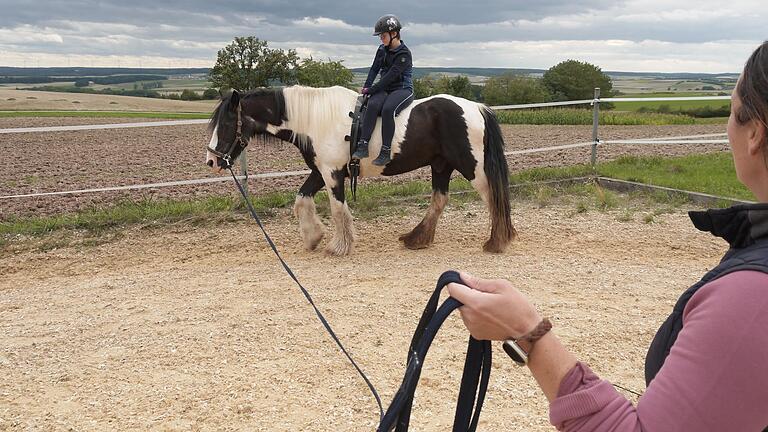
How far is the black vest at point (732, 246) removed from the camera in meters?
0.93

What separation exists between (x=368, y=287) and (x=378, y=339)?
3.50 ft

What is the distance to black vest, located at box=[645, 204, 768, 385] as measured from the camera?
0.93m

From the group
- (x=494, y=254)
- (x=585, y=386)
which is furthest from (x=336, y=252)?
(x=585, y=386)

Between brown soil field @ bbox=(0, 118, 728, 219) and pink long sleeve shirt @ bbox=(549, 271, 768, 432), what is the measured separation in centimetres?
560

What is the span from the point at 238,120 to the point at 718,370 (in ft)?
18.5

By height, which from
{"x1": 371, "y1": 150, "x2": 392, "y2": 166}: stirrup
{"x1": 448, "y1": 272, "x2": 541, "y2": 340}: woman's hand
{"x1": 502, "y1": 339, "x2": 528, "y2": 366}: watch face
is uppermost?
{"x1": 448, "y1": 272, "x2": 541, "y2": 340}: woman's hand

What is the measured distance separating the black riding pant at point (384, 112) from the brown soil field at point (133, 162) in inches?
42.3

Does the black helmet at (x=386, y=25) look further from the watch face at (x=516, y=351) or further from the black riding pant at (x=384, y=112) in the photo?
the watch face at (x=516, y=351)

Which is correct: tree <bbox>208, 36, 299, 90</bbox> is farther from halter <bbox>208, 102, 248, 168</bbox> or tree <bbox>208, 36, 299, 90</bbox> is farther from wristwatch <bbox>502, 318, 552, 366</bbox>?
wristwatch <bbox>502, 318, 552, 366</bbox>

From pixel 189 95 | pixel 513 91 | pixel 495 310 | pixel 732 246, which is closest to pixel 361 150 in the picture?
pixel 495 310

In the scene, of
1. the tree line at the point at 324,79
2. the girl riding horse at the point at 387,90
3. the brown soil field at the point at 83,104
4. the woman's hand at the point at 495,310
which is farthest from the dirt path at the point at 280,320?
the brown soil field at the point at 83,104

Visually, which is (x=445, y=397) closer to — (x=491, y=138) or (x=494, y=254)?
(x=494, y=254)

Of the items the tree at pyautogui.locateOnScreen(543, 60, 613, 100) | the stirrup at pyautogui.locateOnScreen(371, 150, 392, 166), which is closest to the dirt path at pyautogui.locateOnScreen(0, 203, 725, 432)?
the stirrup at pyautogui.locateOnScreen(371, 150, 392, 166)

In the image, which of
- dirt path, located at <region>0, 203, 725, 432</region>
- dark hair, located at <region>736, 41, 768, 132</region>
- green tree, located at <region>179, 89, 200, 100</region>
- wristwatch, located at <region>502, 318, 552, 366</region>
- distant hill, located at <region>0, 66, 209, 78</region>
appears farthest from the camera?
distant hill, located at <region>0, 66, 209, 78</region>
